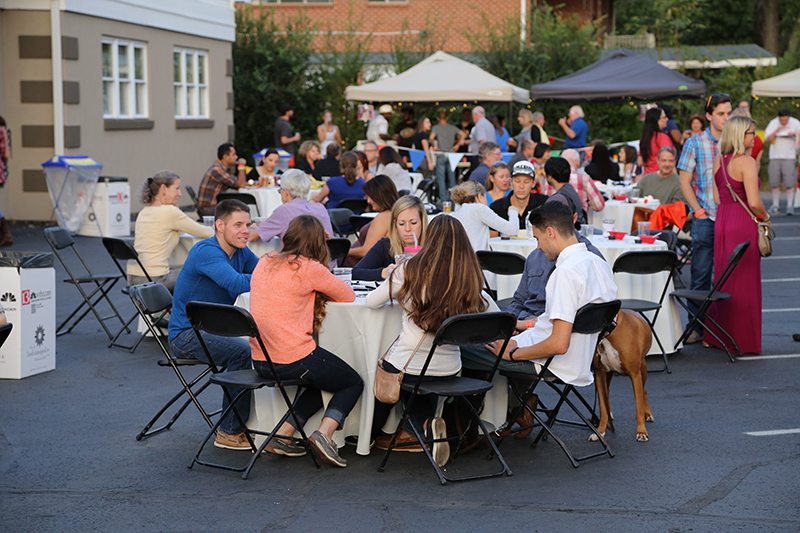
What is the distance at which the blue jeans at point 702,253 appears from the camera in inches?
331

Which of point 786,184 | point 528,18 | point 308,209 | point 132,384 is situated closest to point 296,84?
point 528,18

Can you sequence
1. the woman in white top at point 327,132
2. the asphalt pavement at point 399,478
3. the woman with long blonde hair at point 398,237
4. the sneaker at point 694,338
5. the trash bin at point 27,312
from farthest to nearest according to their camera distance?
1. the woman in white top at point 327,132
2. the sneaker at point 694,338
3. the trash bin at point 27,312
4. the woman with long blonde hair at point 398,237
5. the asphalt pavement at point 399,478

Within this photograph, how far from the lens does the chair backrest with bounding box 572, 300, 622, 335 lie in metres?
5.04

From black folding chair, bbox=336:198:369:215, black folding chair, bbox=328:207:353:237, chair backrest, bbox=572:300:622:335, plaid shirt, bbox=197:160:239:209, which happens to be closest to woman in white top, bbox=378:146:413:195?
black folding chair, bbox=336:198:369:215

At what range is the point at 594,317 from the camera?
16.7ft

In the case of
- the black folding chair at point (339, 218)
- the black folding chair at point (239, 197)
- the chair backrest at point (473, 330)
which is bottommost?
the chair backrest at point (473, 330)

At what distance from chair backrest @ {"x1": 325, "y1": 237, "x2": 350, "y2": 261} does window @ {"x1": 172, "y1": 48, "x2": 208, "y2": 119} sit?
12.8 m

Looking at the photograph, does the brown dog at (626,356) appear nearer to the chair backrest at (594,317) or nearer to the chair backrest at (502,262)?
the chair backrest at (594,317)

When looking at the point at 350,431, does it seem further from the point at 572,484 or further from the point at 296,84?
the point at 296,84

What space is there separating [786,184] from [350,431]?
14.8 m

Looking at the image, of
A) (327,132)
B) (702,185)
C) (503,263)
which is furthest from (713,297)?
(327,132)

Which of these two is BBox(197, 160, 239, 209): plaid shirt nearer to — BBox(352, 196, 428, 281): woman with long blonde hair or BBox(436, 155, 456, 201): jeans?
BBox(352, 196, 428, 281): woman with long blonde hair

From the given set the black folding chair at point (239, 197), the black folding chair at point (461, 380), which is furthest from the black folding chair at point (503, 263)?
the black folding chair at point (239, 197)

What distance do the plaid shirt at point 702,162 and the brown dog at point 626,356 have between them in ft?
9.79
